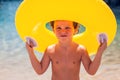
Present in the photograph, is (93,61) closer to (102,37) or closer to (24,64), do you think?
(102,37)

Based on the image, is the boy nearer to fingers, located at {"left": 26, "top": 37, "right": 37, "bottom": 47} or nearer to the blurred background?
fingers, located at {"left": 26, "top": 37, "right": 37, "bottom": 47}

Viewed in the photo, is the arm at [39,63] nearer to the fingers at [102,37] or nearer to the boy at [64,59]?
the boy at [64,59]

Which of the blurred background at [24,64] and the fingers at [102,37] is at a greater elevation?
the fingers at [102,37]

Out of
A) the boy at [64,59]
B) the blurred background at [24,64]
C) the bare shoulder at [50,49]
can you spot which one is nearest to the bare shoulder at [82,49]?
the boy at [64,59]

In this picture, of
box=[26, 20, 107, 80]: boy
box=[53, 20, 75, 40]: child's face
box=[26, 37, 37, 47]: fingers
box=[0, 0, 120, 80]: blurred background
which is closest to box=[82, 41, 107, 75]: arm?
box=[26, 20, 107, 80]: boy

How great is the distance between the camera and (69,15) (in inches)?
48.9

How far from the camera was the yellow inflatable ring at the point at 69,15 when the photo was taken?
1208mm

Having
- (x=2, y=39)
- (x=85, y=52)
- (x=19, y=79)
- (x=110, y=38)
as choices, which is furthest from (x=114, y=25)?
(x=2, y=39)

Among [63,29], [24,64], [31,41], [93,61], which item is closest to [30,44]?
[31,41]

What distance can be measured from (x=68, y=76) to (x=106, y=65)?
1.75 metres

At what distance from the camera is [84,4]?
1.20 metres

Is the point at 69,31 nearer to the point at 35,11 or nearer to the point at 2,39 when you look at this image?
the point at 35,11

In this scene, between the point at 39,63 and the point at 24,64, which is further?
the point at 24,64

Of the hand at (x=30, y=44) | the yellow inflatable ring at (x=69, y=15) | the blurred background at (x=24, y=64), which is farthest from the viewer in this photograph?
the blurred background at (x=24, y=64)
